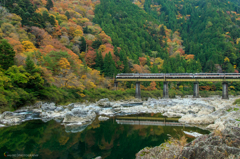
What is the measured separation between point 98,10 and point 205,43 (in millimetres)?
63326

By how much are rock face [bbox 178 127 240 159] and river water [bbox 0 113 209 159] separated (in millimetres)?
5661

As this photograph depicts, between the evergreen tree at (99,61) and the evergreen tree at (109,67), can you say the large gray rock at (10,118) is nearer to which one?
→ the evergreen tree at (109,67)

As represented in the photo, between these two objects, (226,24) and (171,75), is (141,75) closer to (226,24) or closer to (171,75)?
(171,75)

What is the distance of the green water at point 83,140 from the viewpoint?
37.0 feet

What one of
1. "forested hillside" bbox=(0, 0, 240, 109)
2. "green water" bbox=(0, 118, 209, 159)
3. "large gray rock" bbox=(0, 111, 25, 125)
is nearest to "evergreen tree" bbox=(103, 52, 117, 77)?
"forested hillside" bbox=(0, 0, 240, 109)

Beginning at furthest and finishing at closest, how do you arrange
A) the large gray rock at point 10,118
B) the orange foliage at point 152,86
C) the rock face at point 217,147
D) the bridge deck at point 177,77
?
1. the orange foliage at point 152,86
2. the bridge deck at point 177,77
3. the large gray rock at point 10,118
4. the rock face at point 217,147

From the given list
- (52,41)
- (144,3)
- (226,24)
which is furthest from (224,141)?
(144,3)

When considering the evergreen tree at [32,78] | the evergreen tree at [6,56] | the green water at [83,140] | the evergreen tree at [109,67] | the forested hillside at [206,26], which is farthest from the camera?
the forested hillside at [206,26]

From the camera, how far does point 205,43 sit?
9925 cm

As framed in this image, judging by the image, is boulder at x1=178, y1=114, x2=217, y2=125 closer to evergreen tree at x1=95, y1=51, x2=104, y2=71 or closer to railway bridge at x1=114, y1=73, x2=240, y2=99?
railway bridge at x1=114, y1=73, x2=240, y2=99

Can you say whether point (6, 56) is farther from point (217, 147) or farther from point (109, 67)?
point (109, 67)

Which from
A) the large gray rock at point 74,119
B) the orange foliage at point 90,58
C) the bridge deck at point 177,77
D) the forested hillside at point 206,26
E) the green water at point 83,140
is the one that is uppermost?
the forested hillside at point 206,26

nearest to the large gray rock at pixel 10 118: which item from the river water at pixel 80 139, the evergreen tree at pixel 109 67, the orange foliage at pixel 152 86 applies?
the river water at pixel 80 139

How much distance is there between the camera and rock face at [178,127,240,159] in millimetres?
5254
